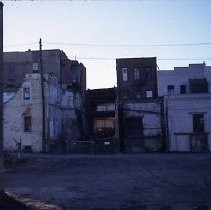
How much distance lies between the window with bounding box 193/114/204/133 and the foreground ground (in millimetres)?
12112

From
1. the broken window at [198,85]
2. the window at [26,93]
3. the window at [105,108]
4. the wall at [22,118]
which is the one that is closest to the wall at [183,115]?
the broken window at [198,85]

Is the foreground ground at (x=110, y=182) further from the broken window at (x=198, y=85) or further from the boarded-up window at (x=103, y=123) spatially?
the boarded-up window at (x=103, y=123)

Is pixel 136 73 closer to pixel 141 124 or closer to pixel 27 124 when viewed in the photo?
pixel 141 124

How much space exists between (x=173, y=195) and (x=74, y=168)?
13.1 m

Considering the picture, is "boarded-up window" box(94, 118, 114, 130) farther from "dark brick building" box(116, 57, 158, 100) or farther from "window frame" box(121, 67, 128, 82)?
"window frame" box(121, 67, 128, 82)

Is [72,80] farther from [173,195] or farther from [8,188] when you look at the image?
[173,195]

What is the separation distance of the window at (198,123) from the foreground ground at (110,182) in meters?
12.1

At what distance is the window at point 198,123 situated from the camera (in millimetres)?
45781

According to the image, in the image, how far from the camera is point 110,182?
23.1 meters

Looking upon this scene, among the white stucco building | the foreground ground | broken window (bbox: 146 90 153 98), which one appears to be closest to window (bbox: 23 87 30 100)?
the foreground ground

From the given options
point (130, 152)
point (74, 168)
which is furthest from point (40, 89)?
point (74, 168)

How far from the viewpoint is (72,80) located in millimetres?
62719

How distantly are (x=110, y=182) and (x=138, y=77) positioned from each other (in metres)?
42.7

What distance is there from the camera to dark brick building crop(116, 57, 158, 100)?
6462 cm
